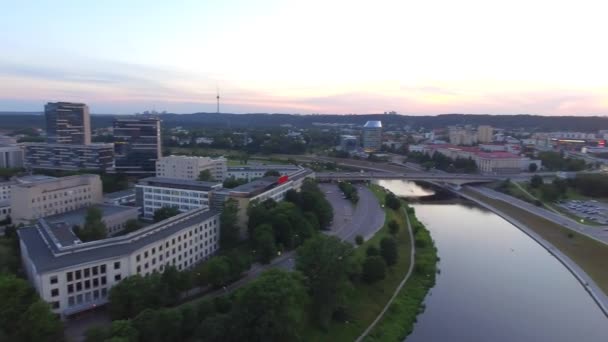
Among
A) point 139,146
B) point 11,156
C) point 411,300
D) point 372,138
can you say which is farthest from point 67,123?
point 372,138

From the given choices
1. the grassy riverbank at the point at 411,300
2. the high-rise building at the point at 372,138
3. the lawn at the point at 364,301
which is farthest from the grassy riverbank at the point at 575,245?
the high-rise building at the point at 372,138

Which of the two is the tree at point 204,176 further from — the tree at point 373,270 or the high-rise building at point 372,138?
the high-rise building at point 372,138

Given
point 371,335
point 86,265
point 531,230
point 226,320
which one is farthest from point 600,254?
point 86,265

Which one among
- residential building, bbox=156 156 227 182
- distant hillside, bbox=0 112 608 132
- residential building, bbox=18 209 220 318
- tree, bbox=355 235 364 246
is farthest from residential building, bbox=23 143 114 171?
distant hillside, bbox=0 112 608 132

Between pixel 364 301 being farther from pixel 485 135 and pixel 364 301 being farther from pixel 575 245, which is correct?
pixel 485 135

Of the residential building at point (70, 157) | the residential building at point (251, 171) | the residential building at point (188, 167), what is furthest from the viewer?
the residential building at point (70, 157)

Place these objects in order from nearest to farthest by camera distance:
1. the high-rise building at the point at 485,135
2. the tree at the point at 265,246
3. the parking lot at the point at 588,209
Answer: the tree at the point at 265,246 → the parking lot at the point at 588,209 → the high-rise building at the point at 485,135

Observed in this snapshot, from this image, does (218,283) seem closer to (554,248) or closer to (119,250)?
(119,250)
